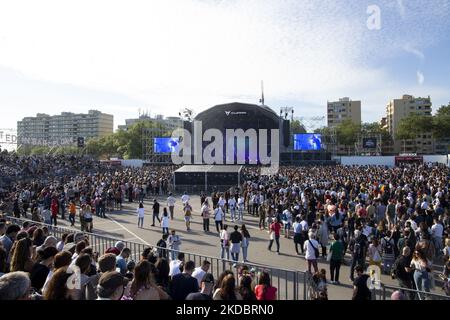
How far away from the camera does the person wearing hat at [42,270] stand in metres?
5.28

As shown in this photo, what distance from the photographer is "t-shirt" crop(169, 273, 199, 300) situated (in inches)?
210

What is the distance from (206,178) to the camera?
33.1 m

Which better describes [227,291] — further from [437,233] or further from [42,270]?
[437,233]

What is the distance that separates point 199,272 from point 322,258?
697 cm

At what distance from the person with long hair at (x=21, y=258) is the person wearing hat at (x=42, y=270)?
0.37ft

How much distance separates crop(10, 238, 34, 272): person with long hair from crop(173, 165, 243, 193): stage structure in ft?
87.5

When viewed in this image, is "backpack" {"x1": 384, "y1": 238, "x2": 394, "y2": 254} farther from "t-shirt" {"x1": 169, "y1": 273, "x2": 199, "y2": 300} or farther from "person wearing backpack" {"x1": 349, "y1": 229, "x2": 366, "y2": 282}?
"t-shirt" {"x1": 169, "y1": 273, "x2": 199, "y2": 300}

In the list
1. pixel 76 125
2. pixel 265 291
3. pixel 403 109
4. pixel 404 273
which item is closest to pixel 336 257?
pixel 404 273

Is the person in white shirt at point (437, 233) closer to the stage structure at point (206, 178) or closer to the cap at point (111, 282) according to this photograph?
the cap at point (111, 282)

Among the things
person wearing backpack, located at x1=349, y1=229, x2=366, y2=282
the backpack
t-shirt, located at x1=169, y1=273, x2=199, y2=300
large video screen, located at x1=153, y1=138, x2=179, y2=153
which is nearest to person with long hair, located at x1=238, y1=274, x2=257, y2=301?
t-shirt, located at x1=169, y1=273, x2=199, y2=300

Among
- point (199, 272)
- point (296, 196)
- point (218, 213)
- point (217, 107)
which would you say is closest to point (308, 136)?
point (217, 107)

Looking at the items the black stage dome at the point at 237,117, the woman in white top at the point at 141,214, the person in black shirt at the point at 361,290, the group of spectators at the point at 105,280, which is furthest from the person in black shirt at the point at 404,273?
the black stage dome at the point at 237,117

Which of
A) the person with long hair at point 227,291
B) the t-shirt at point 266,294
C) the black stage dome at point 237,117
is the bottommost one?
the t-shirt at point 266,294
